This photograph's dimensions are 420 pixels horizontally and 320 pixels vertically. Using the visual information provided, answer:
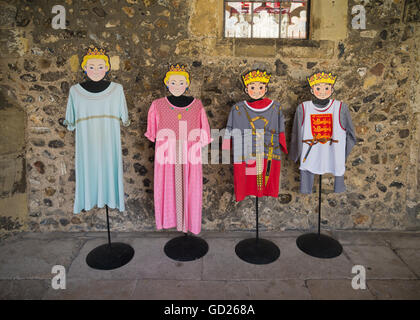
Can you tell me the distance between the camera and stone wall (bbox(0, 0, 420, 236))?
112 inches

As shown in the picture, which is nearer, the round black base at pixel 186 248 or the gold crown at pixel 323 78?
the gold crown at pixel 323 78

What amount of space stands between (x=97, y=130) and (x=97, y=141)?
9cm

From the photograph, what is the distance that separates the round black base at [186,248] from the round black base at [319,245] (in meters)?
0.98

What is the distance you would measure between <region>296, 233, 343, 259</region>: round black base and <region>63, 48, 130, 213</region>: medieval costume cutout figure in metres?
1.83

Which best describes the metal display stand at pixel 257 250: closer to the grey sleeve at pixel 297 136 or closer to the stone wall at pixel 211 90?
the stone wall at pixel 211 90

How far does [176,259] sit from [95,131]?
1.36 meters

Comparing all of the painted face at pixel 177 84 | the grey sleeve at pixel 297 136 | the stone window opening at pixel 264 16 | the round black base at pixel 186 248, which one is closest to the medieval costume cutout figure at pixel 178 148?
the painted face at pixel 177 84

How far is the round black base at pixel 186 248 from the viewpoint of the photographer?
266cm

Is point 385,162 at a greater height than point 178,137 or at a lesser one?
lesser

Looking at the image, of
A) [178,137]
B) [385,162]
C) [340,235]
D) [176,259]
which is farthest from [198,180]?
→ [385,162]

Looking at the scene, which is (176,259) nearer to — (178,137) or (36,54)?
(178,137)

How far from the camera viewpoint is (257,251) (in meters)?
2.73

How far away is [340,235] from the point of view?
310cm

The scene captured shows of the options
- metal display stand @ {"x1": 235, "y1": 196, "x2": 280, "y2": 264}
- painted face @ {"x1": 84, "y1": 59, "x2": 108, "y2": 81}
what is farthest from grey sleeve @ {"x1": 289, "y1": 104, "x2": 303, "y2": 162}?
painted face @ {"x1": 84, "y1": 59, "x2": 108, "y2": 81}
